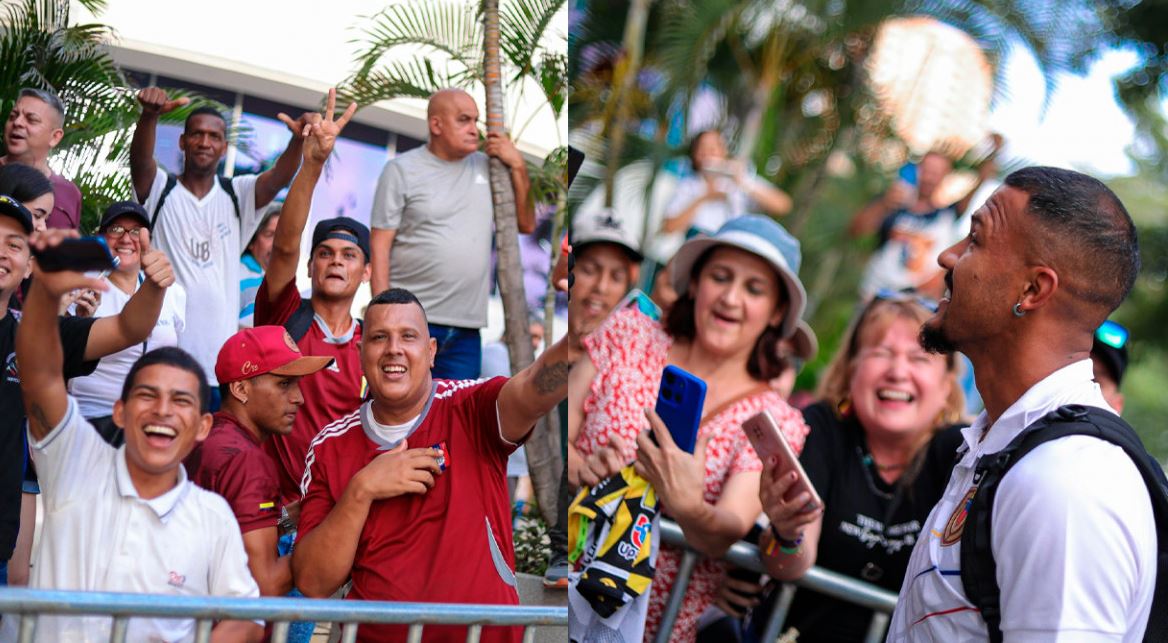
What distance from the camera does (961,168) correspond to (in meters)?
9.23

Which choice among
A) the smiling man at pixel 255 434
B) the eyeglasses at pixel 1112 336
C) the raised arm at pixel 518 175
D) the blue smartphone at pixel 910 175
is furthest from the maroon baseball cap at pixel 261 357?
the blue smartphone at pixel 910 175

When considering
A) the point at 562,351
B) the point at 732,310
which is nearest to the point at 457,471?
the point at 562,351

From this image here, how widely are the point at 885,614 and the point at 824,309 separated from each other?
7.69 metres

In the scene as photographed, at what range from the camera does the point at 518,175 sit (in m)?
2.04

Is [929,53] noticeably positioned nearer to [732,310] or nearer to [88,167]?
[732,310]

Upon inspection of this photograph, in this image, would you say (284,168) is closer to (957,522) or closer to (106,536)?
(106,536)

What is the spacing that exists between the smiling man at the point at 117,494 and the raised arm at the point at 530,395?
0.50 meters

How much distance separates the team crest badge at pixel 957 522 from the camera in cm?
187

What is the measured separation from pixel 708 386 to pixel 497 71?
1.40 m

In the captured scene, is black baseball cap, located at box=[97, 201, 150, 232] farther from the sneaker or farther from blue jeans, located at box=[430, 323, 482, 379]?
the sneaker

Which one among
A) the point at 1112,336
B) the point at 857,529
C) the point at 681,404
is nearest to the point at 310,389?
the point at 681,404

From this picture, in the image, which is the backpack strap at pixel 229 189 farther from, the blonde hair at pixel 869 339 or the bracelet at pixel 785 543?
the blonde hair at pixel 869 339

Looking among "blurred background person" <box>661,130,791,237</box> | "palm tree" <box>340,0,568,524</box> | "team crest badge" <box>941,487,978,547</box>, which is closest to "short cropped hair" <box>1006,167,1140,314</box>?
"team crest badge" <box>941,487,978,547</box>

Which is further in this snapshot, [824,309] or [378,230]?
[824,309]
